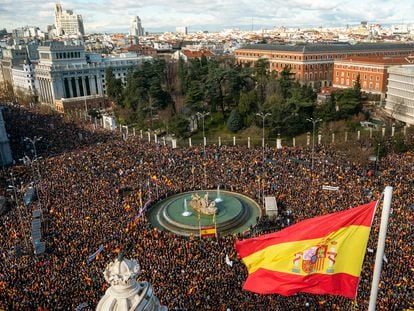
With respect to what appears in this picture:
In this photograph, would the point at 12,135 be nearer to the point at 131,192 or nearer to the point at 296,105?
the point at 131,192

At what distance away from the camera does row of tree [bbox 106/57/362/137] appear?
160ft

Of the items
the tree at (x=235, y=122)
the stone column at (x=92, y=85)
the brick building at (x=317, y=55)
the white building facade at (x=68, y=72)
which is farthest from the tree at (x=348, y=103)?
the stone column at (x=92, y=85)

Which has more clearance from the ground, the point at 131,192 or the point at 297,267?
the point at 297,267

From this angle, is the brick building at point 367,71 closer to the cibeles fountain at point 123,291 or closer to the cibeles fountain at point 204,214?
the cibeles fountain at point 204,214

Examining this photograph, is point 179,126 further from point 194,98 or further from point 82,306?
point 82,306

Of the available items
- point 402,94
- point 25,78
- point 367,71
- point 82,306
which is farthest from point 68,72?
point 82,306

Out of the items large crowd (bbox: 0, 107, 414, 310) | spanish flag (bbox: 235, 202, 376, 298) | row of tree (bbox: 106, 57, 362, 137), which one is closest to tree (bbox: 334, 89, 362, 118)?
row of tree (bbox: 106, 57, 362, 137)

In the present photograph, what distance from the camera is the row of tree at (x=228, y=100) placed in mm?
48688

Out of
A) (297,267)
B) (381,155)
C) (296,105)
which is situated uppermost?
(297,267)

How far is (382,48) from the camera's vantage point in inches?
3290

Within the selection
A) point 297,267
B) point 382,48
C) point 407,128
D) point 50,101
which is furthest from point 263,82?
point 297,267

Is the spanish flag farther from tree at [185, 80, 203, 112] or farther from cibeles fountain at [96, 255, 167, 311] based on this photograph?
tree at [185, 80, 203, 112]

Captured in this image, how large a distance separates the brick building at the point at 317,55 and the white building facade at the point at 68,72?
31124 millimetres

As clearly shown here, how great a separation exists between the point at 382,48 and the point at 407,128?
143ft
